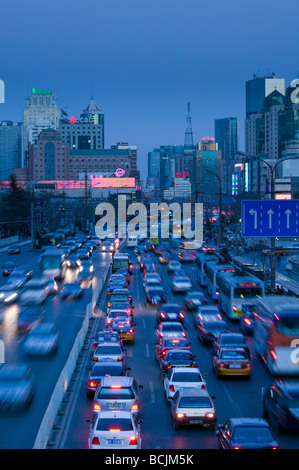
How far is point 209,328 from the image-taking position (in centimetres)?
2012

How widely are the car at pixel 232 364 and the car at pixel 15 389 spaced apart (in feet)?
15.8

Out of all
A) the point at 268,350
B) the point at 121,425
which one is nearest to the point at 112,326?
the point at 268,350

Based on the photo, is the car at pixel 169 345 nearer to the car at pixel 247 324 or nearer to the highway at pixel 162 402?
the highway at pixel 162 402

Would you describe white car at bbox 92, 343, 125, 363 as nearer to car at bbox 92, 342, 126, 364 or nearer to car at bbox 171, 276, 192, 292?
car at bbox 92, 342, 126, 364

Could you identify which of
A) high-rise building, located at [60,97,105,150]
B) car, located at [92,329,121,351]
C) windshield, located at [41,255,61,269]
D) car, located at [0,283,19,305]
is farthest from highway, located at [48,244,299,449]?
high-rise building, located at [60,97,105,150]

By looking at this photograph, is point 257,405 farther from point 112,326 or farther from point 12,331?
point 12,331

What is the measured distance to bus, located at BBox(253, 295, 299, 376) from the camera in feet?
50.9

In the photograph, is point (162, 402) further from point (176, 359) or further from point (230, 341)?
point (230, 341)

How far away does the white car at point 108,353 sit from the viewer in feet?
50.7

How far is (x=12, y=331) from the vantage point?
72.4ft

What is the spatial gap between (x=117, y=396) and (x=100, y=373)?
224 cm

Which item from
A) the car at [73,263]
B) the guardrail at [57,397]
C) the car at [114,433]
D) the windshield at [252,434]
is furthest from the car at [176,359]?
the car at [73,263]

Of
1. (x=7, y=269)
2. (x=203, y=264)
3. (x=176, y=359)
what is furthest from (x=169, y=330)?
(x=7, y=269)

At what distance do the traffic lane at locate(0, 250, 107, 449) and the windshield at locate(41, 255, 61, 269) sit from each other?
783cm
